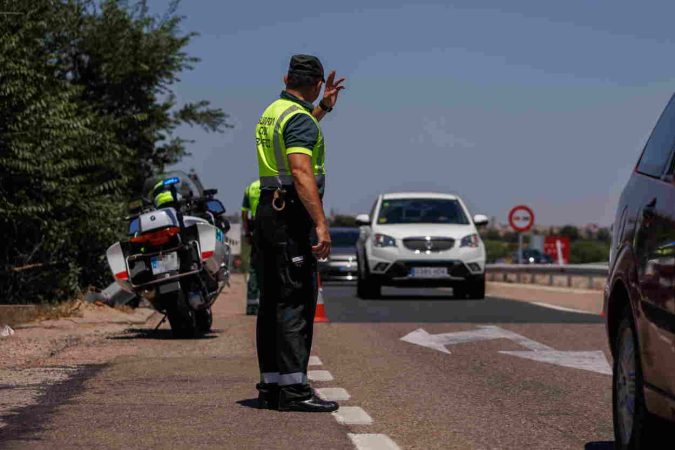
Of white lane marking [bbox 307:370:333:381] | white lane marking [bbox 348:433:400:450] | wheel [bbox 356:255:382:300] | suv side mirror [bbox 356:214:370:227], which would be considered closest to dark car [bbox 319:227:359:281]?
wheel [bbox 356:255:382:300]

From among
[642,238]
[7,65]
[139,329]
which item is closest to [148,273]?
[139,329]

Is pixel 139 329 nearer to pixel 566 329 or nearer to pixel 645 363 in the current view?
pixel 566 329

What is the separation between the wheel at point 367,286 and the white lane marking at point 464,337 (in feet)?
30.4

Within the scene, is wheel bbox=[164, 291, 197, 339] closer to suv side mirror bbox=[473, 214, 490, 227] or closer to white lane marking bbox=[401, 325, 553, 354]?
white lane marking bbox=[401, 325, 553, 354]

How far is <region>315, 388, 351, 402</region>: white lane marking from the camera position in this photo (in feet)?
32.3

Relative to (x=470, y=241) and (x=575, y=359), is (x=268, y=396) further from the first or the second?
(x=470, y=241)

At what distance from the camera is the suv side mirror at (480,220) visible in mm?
26203

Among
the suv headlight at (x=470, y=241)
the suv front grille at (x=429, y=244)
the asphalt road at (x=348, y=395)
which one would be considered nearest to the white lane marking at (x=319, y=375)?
the asphalt road at (x=348, y=395)

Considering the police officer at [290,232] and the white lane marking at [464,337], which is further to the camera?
the white lane marking at [464,337]

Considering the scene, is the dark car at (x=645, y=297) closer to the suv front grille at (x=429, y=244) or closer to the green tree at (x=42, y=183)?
the green tree at (x=42, y=183)

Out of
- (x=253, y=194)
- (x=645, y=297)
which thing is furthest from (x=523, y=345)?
(x=645, y=297)

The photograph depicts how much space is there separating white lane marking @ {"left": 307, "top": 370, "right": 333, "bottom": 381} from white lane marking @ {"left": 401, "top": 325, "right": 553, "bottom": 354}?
264cm

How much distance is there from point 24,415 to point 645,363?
148 inches

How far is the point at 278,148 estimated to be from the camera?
30.3 ft
